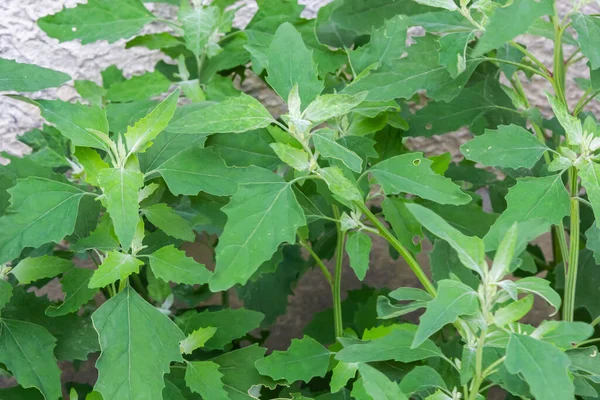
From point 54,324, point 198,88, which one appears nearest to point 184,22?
point 198,88

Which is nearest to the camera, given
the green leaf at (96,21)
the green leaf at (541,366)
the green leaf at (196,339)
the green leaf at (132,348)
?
the green leaf at (541,366)

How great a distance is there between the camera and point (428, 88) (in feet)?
2.08

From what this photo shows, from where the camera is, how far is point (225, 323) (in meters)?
0.62

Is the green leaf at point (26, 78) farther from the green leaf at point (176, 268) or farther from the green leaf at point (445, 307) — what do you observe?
the green leaf at point (445, 307)

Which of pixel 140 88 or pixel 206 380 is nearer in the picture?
pixel 206 380

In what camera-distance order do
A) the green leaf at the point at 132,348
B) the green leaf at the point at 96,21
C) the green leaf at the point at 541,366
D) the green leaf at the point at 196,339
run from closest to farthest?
the green leaf at the point at 541,366 < the green leaf at the point at 132,348 < the green leaf at the point at 196,339 < the green leaf at the point at 96,21

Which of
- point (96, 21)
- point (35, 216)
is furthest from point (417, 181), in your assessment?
point (96, 21)

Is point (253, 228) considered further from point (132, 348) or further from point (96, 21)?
point (96, 21)

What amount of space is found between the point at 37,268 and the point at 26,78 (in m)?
0.16

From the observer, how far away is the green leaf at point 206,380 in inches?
21.6

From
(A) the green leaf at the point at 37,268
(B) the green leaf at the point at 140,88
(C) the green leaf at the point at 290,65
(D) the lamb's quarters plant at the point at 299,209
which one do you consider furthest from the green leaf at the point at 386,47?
(A) the green leaf at the point at 37,268

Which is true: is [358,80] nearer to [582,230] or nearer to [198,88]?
[198,88]

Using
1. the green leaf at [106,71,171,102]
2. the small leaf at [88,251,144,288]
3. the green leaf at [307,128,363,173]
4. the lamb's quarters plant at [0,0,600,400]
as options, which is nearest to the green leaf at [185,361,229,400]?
the lamb's quarters plant at [0,0,600,400]

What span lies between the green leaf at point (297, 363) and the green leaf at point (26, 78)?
0.29 metres
